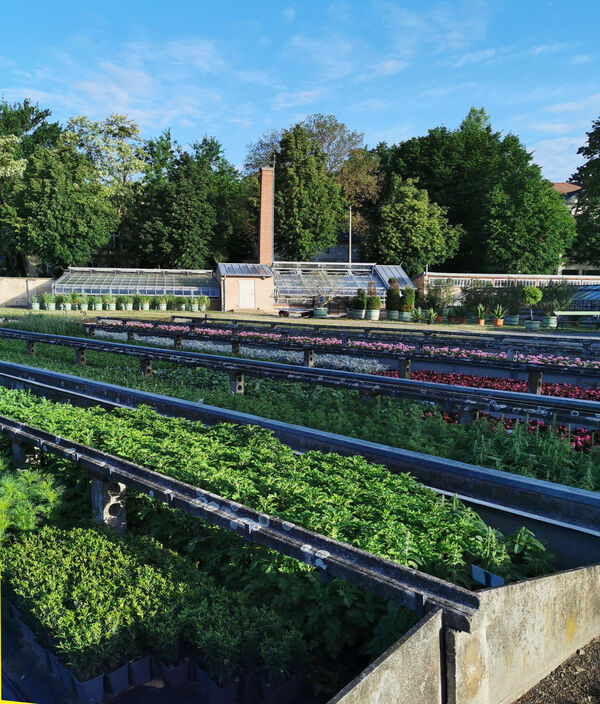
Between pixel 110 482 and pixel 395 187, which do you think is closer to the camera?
pixel 110 482

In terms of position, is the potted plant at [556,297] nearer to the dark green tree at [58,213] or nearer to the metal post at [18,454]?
the metal post at [18,454]

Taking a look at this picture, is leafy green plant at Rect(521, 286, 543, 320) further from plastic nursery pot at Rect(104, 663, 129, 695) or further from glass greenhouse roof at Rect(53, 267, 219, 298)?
plastic nursery pot at Rect(104, 663, 129, 695)

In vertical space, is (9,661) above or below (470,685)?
below

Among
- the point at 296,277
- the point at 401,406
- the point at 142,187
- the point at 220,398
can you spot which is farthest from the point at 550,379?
the point at 142,187

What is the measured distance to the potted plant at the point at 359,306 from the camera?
34.2 m

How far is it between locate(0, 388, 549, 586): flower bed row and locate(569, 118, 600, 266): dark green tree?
145 ft

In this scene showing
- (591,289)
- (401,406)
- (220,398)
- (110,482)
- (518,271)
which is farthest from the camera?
(518,271)

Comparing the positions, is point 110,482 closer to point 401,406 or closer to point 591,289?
point 401,406

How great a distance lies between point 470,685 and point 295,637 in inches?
31.1

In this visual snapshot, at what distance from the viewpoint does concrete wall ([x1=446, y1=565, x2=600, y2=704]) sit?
224cm

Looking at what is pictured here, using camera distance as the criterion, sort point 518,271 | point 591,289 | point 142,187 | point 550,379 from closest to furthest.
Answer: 1. point 550,379
2. point 591,289
3. point 518,271
4. point 142,187

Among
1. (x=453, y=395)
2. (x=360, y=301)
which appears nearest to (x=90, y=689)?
(x=453, y=395)

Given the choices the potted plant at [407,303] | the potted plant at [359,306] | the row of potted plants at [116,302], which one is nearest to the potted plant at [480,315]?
the potted plant at [407,303]

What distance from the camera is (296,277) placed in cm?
3891
